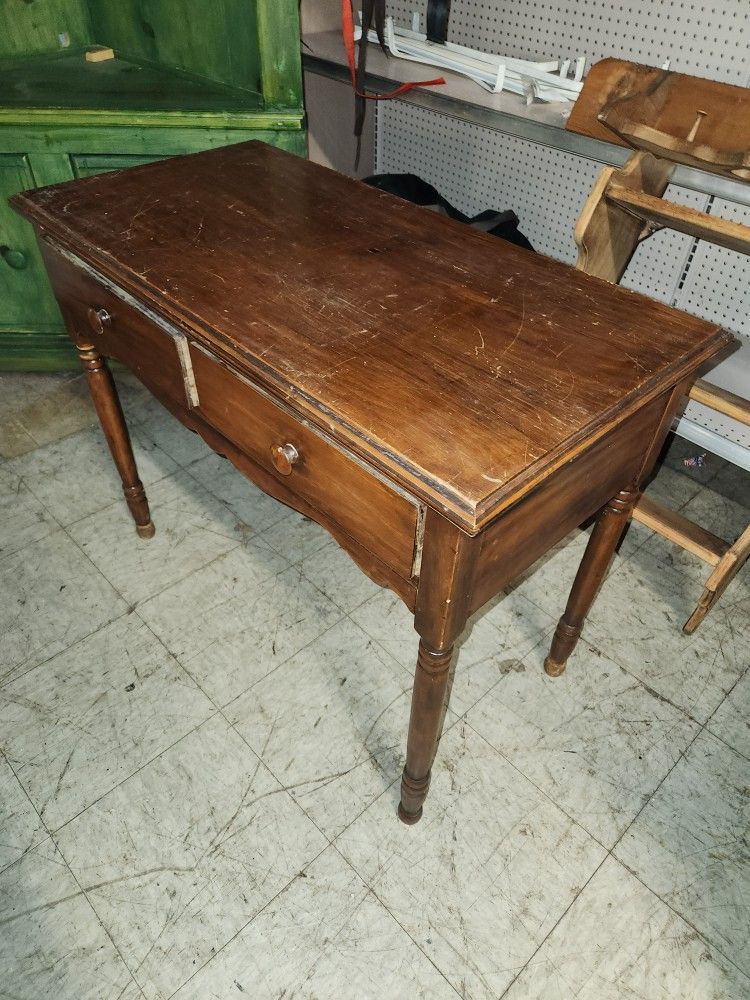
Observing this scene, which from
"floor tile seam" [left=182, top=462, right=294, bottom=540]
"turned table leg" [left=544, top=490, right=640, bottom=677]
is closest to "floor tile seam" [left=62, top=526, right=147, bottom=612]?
"floor tile seam" [left=182, top=462, right=294, bottom=540]

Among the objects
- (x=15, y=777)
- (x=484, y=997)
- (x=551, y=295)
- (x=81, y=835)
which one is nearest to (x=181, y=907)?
(x=81, y=835)

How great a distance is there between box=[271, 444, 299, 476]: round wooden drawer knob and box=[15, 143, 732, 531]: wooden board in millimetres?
114

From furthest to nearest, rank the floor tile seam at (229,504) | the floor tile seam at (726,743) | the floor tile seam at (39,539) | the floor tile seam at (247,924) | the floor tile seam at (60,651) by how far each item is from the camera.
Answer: the floor tile seam at (229,504), the floor tile seam at (39,539), the floor tile seam at (60,651), the floor tile seam at (726,743), the floor tile seam at (247,924)

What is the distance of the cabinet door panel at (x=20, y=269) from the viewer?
8.10 ft

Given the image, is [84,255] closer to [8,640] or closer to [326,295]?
[326,295]

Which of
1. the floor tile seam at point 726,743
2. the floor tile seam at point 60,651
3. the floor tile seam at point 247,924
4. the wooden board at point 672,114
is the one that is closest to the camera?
the floor tile seam at point 247,924

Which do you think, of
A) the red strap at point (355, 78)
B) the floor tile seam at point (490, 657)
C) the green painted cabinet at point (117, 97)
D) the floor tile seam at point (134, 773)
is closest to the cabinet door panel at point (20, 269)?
the green painted cabinet at point (117, 97)

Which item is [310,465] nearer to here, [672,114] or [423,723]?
[423,723]

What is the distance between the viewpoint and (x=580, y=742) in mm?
1756

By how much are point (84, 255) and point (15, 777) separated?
1246 mm

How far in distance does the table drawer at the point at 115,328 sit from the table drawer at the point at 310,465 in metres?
0.11

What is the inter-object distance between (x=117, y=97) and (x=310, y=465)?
210 cm

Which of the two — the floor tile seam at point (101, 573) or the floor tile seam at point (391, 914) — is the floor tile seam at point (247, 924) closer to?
the floor tile seam at point (391, 914)

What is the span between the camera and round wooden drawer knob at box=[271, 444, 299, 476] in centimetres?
116
